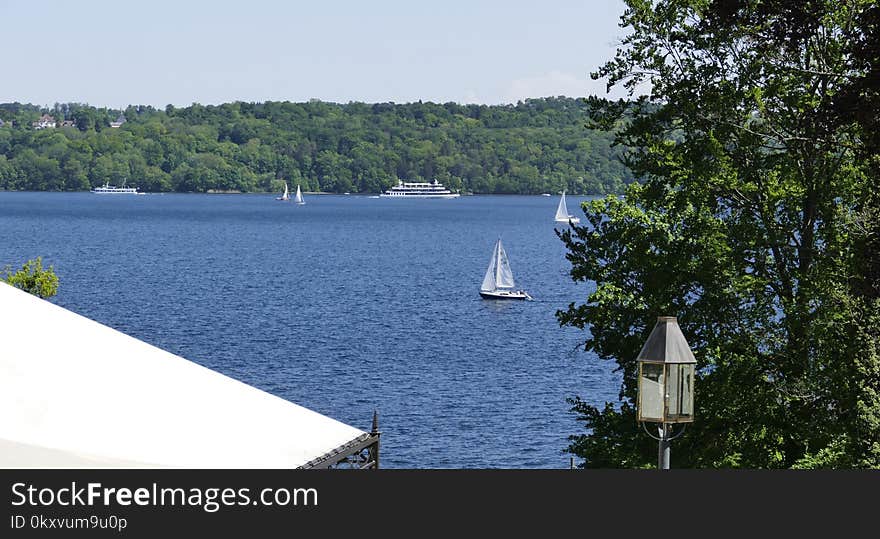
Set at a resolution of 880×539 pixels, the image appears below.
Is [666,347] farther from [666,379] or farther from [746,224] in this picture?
[746,224]

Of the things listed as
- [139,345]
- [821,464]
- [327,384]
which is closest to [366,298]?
[327,384]

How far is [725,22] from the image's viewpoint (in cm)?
1869

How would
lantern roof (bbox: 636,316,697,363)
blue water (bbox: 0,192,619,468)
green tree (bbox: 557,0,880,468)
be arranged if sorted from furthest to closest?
blue water (bbox: 0,192,619,468) < green tree (bbox: 557,0,880,468) < lantern roof (bbox: 636,316,697,363)

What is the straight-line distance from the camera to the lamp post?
8.39 metres

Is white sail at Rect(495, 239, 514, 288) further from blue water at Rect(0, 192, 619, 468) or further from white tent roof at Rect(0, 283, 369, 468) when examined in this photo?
white tent roof at Rect(0, 283, 369, 468)

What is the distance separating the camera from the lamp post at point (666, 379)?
27.5ft

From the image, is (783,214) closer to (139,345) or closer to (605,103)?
(605,103)

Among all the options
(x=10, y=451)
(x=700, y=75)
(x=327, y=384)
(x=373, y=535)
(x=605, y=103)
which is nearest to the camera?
(x=373, y=535)

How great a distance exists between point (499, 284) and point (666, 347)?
237ft

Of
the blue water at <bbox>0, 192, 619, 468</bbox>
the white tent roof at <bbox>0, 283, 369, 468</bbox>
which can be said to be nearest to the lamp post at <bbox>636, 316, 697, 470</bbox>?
the white tent roof at <bbox>0, 283, 369, 468</bbox>

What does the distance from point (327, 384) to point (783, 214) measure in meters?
30.3

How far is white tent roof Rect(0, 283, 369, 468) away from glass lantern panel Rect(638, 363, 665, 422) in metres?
2.11

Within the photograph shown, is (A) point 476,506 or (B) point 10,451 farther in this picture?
(B) point 10,451

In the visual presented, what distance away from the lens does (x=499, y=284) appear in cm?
8069
